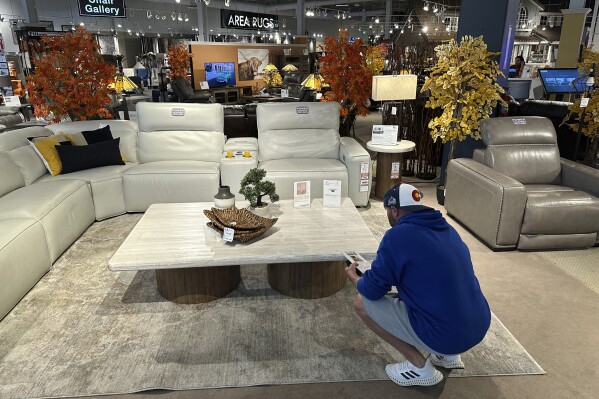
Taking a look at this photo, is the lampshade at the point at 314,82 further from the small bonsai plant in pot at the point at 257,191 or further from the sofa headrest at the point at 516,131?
the small bonsai plant in pot at the point at 257,191

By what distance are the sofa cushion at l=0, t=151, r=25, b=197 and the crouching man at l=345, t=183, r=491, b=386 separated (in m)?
3.00

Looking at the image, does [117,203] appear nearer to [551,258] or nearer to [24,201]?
[24,201]

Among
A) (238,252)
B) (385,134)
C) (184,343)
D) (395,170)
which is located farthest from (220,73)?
(184,343)

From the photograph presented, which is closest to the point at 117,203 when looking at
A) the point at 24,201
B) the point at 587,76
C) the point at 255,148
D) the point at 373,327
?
the point at 24,201

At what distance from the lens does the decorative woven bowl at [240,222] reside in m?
2.47

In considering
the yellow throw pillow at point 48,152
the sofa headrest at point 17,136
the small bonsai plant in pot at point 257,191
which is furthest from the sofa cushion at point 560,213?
the sofa headrest at point 17,136

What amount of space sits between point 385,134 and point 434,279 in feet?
9.62

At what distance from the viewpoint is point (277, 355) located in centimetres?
221

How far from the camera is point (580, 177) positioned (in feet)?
11.6

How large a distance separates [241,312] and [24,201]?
1855 mm

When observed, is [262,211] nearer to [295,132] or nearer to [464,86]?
[295,132]

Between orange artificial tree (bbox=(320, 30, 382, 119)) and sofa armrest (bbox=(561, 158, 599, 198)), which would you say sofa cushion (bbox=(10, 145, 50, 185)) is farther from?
sofa armrest (bbox=(561, 158, 599, 198))

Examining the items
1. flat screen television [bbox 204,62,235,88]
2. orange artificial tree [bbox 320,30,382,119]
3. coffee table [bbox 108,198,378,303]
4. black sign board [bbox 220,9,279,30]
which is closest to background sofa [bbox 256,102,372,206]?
orange artificial tree [bbox 320,30,382,119]

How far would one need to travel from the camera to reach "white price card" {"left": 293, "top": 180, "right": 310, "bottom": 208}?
120 inches
